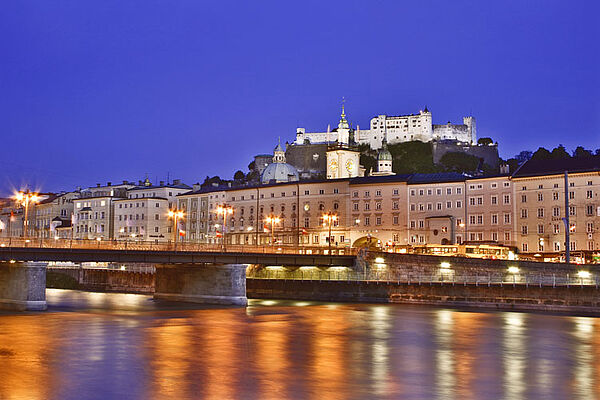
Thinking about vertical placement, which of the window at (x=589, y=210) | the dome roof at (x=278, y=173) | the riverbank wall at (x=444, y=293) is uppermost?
the dome roof at (x=278, y=173)

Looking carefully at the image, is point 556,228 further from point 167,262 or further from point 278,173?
point 278,173

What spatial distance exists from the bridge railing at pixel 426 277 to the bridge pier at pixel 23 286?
2997cm

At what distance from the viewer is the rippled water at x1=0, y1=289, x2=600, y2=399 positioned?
29.2m

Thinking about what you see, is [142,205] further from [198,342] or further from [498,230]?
[198,342]

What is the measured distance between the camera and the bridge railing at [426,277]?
6650cm

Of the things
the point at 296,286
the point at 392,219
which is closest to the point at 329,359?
the point at 296,286

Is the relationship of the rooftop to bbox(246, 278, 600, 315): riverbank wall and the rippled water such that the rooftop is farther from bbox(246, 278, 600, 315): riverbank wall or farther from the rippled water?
the rippled water

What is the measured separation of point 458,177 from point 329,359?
257ft

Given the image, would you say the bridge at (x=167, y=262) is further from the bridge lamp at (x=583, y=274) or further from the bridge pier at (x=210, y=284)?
the bridge lamp at (x=583, y=274)

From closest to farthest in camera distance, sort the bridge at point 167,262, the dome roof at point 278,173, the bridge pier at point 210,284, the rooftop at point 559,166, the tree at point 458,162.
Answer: the bridge at point 167,262 < the bridge pier at point 210,284 < the rooftop at point 559,166 < the dome roof at point 278,173 < the tree at point 458,162

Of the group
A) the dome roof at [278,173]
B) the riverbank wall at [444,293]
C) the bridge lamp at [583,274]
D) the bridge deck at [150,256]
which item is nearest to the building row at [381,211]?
the riverbank wall at [444,293]

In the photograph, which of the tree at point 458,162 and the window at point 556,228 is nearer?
the window at point 556,228

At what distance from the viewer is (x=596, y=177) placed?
3750 inches

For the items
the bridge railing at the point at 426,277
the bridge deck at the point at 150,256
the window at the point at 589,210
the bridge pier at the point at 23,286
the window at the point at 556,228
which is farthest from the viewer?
the window at the point at 556,228
